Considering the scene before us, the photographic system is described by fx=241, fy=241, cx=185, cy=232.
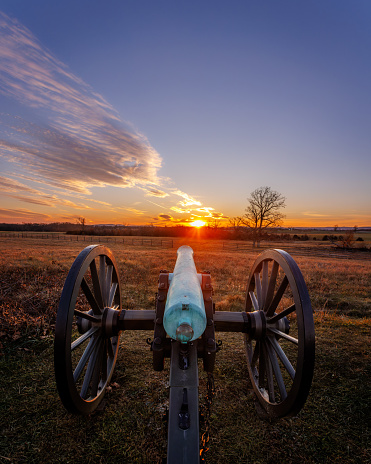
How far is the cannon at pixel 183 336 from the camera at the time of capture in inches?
71.1

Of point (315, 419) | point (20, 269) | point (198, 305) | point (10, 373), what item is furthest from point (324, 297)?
point (20, 269)

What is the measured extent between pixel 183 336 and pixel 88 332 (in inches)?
57.1

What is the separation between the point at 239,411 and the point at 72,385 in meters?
2.10

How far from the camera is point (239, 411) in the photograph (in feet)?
9.75

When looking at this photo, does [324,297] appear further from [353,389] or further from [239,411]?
[239,411]

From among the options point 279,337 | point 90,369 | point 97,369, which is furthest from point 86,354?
point 279,337

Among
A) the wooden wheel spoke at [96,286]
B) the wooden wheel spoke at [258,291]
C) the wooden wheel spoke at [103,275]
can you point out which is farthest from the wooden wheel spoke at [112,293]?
the wooden wheel spoke at [258,291]

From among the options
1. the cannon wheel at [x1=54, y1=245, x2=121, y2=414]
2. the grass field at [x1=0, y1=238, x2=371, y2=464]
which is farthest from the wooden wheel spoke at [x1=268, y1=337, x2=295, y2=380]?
the cannon wheel at [x1=54, y1=245, x2=121, y2=414]

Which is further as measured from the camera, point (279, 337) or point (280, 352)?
point (279, 337)

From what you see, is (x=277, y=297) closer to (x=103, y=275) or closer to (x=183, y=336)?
(x=183, y=336)

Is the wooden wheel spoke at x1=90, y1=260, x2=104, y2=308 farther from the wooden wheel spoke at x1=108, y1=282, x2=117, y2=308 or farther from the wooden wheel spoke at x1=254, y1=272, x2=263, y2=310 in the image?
the wooden wheel spoke at x1=254, y1=272, x2=263, y2=310

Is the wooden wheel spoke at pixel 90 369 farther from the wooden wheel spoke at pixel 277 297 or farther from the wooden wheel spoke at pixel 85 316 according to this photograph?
the wooden wheel spoke at pixel 277 297

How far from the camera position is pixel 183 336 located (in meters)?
1.77

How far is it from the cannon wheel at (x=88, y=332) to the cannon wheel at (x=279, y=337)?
71.4 inches
